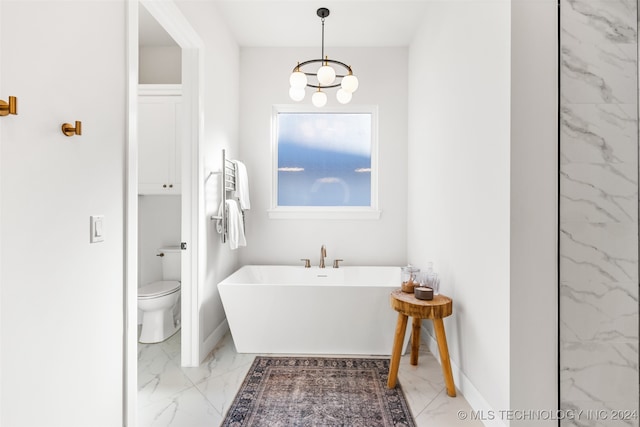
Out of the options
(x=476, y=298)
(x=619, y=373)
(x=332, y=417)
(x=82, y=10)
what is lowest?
(x=332, y=417)

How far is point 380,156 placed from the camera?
352 centimetres

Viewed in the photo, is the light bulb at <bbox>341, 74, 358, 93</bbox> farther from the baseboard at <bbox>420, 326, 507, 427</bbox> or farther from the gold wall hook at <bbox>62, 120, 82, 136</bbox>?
the baseboard at <bbox>420, 326, 507, 427</bbox>

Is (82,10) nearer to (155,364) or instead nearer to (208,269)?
(208,269)

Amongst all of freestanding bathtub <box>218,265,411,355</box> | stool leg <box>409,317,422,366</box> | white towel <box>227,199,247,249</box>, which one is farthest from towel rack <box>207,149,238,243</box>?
stool leg <box>409,317,422,366</box>

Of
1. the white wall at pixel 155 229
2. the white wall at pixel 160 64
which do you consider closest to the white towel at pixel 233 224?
the white wall at pixel 155 229

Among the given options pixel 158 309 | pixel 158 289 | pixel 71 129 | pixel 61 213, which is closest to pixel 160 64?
pixel 158 289

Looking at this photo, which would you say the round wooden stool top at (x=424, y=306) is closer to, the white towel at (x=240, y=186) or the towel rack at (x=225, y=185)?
the towel rack at (x=225, y=185)

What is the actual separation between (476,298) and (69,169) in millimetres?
1969

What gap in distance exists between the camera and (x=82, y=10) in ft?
4.07

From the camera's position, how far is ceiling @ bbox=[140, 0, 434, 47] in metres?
2.77

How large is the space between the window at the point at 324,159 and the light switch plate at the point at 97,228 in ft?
7.38

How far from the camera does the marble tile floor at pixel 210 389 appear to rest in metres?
1.83

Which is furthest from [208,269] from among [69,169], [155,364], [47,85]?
[47,85]

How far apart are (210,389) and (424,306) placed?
1.39m
